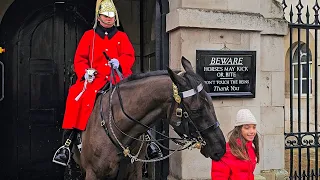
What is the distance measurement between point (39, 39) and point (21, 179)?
234cm

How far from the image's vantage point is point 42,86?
276 inches

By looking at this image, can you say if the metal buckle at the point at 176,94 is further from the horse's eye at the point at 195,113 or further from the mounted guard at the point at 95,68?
the mounted guard at the point at 95,68

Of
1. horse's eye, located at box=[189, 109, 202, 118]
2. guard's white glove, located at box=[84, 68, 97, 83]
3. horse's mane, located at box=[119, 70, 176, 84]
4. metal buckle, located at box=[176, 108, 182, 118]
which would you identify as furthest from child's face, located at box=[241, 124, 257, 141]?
guard's white glove, located at box=[84, 68, 97, 83]

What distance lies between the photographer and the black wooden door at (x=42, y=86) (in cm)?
693

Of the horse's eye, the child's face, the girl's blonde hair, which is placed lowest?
the girl's blonde hair

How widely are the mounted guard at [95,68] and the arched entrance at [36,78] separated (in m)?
1.95

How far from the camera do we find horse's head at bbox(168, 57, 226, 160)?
3.48 metres

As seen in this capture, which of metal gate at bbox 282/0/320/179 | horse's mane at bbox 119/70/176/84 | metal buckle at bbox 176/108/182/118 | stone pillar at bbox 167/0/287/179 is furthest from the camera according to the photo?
metal gate at bbox 282/0/320/179

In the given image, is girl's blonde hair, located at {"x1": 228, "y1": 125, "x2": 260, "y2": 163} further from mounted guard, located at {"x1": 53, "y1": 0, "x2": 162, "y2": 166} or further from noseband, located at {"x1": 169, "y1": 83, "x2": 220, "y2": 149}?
mounted guard, located at {"x1": 53, "y1": 0, "x2": 162, "y2": 166}

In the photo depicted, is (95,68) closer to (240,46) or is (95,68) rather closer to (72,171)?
(72,171)

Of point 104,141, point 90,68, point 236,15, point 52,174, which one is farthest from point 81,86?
point 52,174

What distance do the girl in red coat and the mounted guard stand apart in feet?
3.97

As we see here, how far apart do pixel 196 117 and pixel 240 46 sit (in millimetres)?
2662

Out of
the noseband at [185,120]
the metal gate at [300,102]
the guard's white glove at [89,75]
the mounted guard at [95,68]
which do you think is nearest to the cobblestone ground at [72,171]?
the mounted guard at [95,68]
